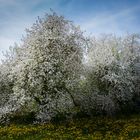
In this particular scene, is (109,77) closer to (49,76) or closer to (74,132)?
(49,76)

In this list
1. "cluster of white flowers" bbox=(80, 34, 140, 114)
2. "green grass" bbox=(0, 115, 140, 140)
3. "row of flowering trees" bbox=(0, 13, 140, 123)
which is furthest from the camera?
"cluster of white flowers" bbox=(80, 34, 140, 114)

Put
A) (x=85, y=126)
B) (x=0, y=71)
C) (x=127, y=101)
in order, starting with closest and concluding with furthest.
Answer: (x=85, y=126) → (x=0, y=71) → (x=127, y=101)

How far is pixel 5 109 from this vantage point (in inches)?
1443

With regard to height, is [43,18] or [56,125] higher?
[43,18]

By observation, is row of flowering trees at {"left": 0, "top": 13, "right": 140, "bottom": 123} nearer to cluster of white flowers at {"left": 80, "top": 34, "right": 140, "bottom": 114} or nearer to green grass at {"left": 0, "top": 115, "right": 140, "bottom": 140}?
cluster of white flowers at {"left": 80, "top": 34, "right": 140, "bottom": 114}

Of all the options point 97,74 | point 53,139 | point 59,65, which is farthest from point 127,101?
point 53,139

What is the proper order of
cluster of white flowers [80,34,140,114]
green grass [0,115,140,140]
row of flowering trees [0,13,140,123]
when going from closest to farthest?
green grass [0,115,140,140] < row of flowering trees [0,13,140,123] < cluster of white flowers [80,34,140,114]

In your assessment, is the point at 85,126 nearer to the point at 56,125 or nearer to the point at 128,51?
the point at 56,125

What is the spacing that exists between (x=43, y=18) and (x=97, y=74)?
10.7 metres

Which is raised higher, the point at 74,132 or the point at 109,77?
the point at 109,77

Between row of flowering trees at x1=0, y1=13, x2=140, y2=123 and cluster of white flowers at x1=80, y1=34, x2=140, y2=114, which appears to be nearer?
row of flowering trees at x1=0, y1=13, x2=140, y2=123

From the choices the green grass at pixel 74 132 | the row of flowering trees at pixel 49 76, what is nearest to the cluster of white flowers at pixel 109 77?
the row of flowering trees at pixel 49 76

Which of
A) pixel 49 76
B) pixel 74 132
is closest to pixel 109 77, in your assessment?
pixel 49 76

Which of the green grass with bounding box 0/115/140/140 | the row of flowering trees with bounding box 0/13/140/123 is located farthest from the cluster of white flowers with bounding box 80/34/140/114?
the green grass with bounding box 0/115/140/140
